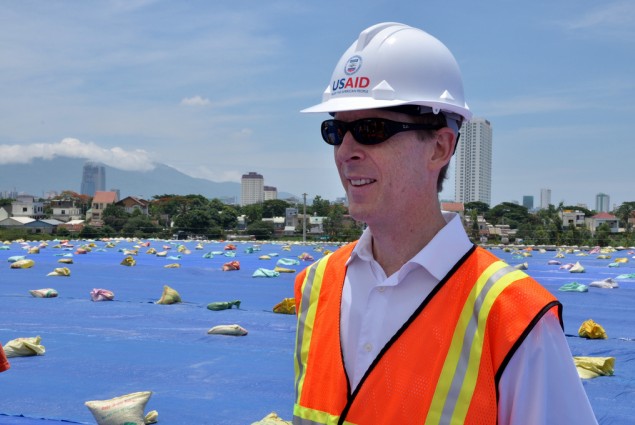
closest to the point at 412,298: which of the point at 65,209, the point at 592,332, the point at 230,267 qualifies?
the point at 592,332

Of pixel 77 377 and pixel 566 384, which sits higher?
pixel 566 384

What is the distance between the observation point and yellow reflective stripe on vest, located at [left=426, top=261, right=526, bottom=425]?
1.29 meters

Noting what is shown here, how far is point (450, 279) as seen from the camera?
1.40 metres

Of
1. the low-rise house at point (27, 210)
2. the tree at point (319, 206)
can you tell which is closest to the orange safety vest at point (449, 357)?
the tree at point (319, 206)

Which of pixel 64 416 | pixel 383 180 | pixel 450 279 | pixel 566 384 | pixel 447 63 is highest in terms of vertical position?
pixel 447 63

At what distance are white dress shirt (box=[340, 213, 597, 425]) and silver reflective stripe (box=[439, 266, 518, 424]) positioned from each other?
0.08 meters

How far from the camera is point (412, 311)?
4.70ft

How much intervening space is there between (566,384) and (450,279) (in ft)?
0.99

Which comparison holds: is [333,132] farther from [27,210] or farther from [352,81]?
[27,210]

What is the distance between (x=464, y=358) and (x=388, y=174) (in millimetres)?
408

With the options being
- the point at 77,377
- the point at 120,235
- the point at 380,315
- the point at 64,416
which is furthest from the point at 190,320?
the point at 120,235

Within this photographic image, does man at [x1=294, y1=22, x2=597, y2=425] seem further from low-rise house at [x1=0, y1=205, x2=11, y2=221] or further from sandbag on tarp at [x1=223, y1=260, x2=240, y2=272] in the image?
low-rise house at [x1=0, y1=205, x2=11, y2=221]

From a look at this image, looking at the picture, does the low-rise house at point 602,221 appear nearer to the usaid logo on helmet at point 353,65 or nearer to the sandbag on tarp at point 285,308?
the sandbag on tarp at point 285,308

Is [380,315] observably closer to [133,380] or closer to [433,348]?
[433,348]
